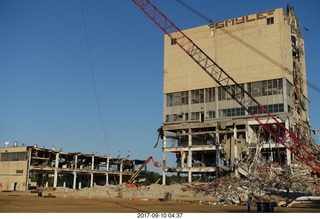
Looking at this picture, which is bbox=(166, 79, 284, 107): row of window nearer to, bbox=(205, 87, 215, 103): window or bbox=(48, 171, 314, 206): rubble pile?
bbox=(205, 87, 215, 103): window

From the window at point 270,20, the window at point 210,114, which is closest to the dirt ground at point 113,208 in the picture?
the window at point 210,114

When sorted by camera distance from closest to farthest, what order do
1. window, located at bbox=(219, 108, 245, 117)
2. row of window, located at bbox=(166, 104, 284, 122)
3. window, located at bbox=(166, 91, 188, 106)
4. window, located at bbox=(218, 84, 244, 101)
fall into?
row of window, located at bbox=(166, 104, 284, 122), window, located at bbox=(219, 108, 245, 117), window, located at bbox=(218, 84, 244, 101), window, located at bbox=(166, 91, 188, 106)

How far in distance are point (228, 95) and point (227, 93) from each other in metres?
0.55

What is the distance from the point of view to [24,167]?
296ft

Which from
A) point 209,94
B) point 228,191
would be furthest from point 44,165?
point 228,191

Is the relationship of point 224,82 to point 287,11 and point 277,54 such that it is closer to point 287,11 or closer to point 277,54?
point 277,54

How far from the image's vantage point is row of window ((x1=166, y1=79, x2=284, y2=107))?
84.1 metres

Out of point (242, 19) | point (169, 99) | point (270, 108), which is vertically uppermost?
point (242, 19)

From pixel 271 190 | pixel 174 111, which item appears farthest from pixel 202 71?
pixel 271 190

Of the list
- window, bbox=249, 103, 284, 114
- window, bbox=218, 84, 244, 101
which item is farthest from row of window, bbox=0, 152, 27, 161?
window, bbox=249, 103, 284, 114

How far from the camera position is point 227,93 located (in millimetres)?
89562

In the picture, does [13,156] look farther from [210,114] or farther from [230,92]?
[230,92]

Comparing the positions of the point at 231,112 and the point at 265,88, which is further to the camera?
the point at 231,112

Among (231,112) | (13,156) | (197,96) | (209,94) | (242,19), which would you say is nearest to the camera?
(231,112)
